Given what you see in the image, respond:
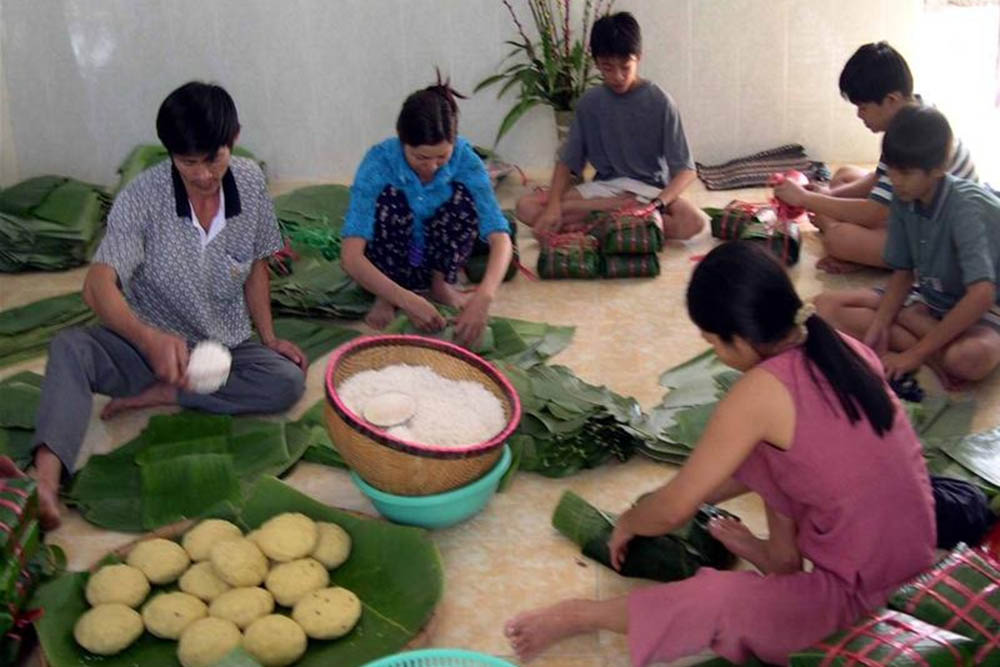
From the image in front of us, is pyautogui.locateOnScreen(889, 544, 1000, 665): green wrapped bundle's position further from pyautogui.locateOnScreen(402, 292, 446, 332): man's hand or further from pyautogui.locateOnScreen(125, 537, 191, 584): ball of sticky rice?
pyautogui.locateOnScreen(402, 292, 446, 332): man's hand

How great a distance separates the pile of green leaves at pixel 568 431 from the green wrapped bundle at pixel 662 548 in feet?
0.91


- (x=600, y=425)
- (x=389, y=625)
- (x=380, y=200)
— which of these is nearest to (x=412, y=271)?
(x=380, y=200)

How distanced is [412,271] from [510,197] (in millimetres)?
1186

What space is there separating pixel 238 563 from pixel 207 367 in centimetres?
60

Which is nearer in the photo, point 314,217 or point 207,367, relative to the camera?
point 207,367

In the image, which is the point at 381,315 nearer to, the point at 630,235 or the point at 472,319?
the point at 472,319

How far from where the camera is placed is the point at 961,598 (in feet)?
5.73

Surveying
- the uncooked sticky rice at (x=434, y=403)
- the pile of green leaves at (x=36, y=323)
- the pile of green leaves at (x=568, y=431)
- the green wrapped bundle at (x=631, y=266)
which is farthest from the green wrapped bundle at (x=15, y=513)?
the green wrapped bundle at (x=631, y=266)

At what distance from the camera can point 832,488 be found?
182 centimetres

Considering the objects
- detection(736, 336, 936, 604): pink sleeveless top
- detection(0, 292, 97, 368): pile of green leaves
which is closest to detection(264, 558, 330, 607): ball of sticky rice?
detection(736, 336, 936, 604): pink sleeveless top

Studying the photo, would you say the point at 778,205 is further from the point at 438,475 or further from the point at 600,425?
the point at 438,475

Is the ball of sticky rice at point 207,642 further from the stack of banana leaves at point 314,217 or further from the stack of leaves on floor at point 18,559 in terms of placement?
the stack of banana leaves at point 314,217

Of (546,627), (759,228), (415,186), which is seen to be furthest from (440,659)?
(759,228)

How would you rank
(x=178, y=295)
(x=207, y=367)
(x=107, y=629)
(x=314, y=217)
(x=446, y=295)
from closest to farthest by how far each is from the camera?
(x=107, y=629), (x=207, y=367), (x=178, y=295), (x=446, y=295), (x=314, y=217)
